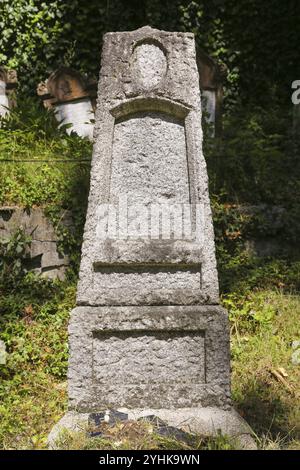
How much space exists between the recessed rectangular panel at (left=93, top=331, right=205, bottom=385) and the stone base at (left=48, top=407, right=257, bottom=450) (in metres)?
0.17

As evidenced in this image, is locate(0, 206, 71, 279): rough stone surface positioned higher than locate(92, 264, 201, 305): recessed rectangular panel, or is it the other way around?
locate(0, 206, 71, 279): rough stone surface

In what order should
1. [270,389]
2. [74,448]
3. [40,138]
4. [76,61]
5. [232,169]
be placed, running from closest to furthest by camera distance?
[74,448] → [270,389] → [232,169] → [40,138] → [76,61]

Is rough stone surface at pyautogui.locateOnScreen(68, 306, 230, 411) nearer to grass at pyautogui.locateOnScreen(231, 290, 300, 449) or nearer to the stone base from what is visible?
the stone base

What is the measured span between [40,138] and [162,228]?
12.8ft

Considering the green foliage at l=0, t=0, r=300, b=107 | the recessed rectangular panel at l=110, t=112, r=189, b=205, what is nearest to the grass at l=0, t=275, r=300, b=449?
the recessed rectangular panel at l=110, t=112, r=189, b=205

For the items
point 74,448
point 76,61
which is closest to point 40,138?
point 76,61

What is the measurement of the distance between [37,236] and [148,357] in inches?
103

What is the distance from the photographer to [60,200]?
17.8ft

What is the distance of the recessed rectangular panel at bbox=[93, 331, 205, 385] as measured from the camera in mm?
2959

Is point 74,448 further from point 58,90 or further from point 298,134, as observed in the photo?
point 58,90

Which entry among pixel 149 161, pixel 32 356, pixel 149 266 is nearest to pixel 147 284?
pixel 149 266

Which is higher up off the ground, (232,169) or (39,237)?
(232,169)

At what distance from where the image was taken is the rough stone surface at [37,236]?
5230 mm

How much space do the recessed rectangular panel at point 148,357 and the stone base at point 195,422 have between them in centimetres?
17
